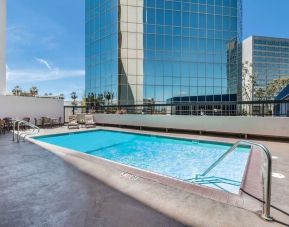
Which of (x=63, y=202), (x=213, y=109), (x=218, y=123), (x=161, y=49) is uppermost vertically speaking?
(x=161, y=49)

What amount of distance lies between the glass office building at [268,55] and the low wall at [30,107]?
71.7 m

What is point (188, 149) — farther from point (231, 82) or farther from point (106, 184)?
point (231, 82)

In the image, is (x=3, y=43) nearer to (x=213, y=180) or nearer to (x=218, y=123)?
(x=218, y=123)

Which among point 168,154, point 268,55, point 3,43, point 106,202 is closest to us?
point 106,202

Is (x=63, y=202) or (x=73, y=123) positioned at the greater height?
(x=73, y=123)

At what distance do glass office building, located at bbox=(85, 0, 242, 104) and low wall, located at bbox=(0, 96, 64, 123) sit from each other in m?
6.81

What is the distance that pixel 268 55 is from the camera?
2965 inches

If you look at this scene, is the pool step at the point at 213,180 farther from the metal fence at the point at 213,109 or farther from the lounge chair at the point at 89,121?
the lounge chair at the point at 89,121

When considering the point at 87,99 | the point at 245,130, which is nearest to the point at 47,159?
the point at 245,130

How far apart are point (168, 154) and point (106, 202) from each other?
4663mm

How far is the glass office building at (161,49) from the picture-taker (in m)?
21.1

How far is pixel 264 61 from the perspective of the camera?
75.9 meters

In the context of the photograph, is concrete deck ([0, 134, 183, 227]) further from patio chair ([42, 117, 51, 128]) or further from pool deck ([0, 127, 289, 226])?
patio chair ([42, 117, 51, 128])

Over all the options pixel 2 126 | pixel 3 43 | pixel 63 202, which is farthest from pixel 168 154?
pixel 3 43
